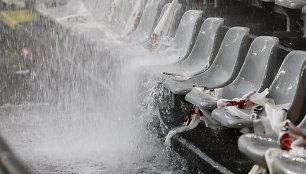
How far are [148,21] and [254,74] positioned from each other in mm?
2575

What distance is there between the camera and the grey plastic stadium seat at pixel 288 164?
2.50 m

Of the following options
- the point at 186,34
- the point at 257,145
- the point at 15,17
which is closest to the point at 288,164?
the point at 257,145

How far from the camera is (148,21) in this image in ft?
21.0

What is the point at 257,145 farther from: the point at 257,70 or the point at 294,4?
the point at 294,4

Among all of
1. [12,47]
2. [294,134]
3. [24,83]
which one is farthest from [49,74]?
[294,134]

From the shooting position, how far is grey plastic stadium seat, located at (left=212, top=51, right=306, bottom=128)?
134 inches

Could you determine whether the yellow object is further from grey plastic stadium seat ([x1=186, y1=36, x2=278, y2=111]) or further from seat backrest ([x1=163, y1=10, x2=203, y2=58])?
grey plastic stadium seat ([x1=186, y1=36, x2=278, y2=111])

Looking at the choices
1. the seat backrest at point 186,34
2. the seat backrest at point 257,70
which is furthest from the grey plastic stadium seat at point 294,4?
the seat backrest at point 257,70

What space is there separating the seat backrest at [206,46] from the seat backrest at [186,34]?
155 mm

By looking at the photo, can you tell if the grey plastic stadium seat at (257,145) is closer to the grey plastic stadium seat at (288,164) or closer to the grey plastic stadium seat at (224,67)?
the grey plastic stadium seat at (288,164)

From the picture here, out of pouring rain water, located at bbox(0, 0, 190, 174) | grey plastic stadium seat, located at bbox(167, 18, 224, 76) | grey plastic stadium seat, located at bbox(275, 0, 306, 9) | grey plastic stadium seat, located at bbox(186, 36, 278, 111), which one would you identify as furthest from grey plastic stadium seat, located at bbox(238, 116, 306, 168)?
grey plastic stadium seat, located at bbox(275, 0, 306, 9)

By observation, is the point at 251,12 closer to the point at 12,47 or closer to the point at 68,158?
the point at 68,158

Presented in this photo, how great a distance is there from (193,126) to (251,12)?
10.4 ft

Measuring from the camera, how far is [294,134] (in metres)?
2.72
